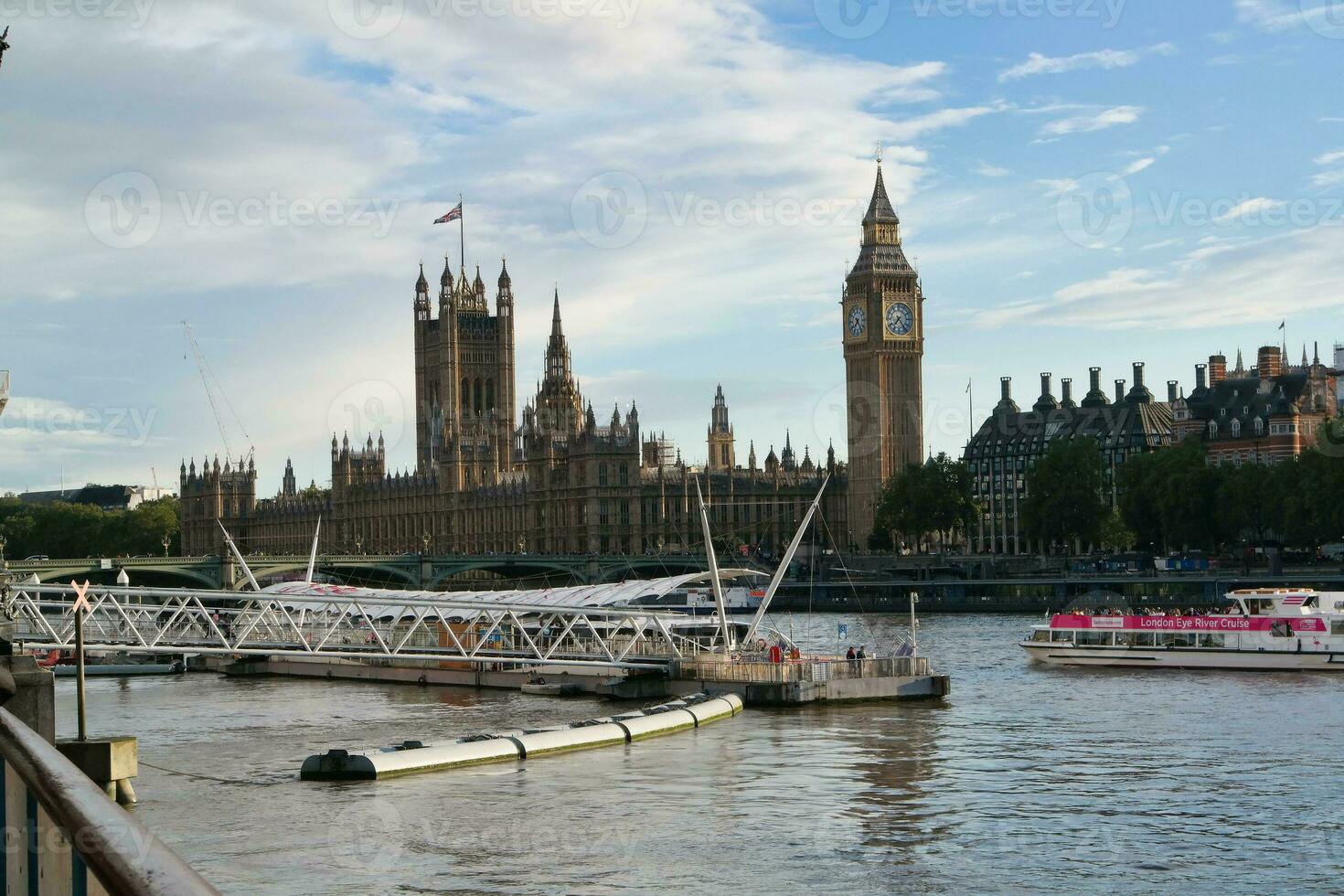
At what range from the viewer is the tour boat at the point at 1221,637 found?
58.6 m

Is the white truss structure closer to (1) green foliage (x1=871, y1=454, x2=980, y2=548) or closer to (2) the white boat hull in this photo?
(2) the white boat hull

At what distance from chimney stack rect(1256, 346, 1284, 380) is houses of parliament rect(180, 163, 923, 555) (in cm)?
3287

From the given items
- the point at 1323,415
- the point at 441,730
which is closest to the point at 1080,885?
the point at 441,730

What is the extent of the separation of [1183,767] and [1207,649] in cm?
2709

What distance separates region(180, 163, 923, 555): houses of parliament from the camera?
14062cm

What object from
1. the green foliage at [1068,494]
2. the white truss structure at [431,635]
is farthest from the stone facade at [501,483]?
the white truss structure at [431,635]

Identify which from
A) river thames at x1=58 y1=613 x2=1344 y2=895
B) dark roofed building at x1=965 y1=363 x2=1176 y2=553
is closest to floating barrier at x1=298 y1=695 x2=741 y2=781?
river thames at x1=58 y1=613 x2=1344 y2=895

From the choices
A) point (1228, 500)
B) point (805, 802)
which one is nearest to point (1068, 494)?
point (1228, 500)

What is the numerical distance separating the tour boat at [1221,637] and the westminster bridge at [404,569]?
182 feet

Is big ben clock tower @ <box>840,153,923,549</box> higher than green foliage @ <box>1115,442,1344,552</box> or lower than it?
higher

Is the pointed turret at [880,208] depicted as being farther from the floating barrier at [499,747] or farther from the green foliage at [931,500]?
the floating barrier at [499,747]

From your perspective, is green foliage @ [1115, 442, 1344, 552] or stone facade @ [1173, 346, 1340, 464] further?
stone facade @ [1173, 346, 1340, 464]

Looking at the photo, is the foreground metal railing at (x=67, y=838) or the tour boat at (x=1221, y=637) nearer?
the foreground metal railing at (x=67, y=838)

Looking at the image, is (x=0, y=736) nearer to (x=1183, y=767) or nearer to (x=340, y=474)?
(x=1183, y=767)
